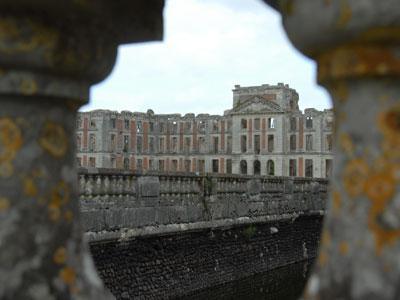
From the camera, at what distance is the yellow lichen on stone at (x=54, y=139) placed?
1492 mm

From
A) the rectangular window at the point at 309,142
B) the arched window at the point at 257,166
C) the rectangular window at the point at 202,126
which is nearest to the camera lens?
the rectangular window at the point at 309,142

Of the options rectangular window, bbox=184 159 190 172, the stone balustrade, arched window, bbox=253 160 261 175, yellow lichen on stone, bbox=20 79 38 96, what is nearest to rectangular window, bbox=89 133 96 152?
rectangular window, bbox=184 159 190 172

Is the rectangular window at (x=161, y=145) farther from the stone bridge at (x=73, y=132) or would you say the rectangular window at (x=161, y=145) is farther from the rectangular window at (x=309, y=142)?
the stone bridge at (x=73, y=132)

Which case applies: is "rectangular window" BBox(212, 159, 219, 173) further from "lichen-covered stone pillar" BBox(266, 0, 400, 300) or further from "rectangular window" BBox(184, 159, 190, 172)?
"lichen-covered stone pillar" BBox(266, 0, 400, 300)

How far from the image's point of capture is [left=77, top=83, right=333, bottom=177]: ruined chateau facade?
55625 millimetres

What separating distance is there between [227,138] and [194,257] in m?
48.5

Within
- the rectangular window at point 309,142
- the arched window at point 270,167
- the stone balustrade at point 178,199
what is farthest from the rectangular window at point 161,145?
the stone balustrade at point 178,199

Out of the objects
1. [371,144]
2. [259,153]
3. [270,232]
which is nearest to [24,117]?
[371,144]

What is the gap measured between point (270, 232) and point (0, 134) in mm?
13420

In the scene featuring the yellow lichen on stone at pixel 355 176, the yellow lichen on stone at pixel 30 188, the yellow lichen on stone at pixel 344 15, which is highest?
the yellow lichen on stone at pixel 344 15

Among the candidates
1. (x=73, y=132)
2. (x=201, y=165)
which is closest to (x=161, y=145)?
(x=201, y=165)

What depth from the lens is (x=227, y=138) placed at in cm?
5988

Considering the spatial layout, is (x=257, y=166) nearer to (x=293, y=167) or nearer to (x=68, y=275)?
(x=293, y=167)

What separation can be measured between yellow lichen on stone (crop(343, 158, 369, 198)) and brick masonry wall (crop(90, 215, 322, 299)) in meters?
7.41
